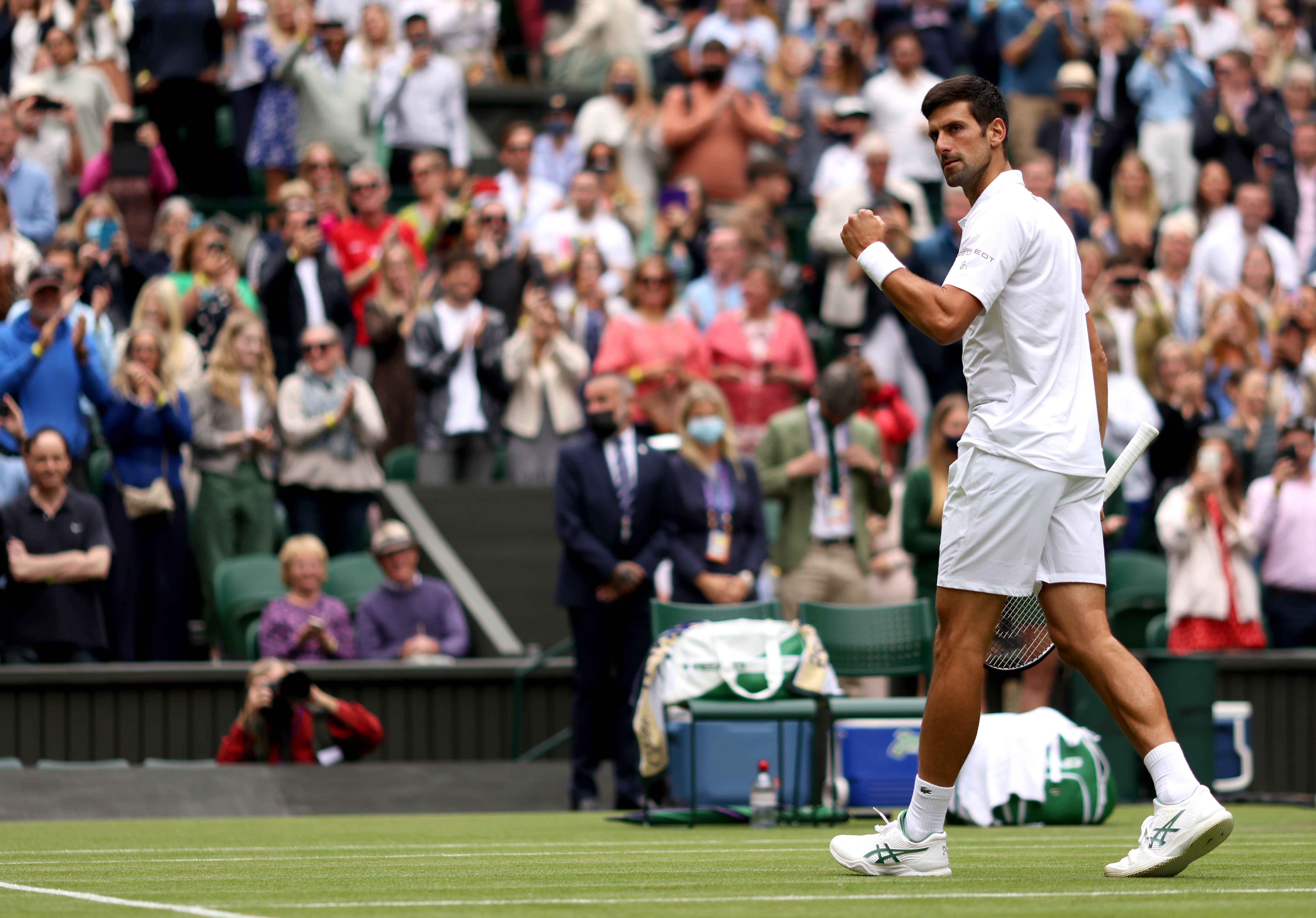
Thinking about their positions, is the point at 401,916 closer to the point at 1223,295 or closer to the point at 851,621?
the point at 851,621

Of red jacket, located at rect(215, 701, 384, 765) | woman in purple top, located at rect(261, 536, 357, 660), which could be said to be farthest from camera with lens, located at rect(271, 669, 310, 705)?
woman in purple top, located at rect(261, 536, 357, 660)

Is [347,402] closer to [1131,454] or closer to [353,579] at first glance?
[353,579]

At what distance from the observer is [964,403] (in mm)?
12523

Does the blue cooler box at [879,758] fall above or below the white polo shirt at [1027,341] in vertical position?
below

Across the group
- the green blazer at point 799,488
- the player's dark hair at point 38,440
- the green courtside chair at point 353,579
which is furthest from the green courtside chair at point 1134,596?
the player's dark hair at point 38,440

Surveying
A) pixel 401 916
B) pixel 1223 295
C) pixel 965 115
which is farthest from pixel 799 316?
pixel 401 916

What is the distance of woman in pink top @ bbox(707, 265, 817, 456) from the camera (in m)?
14.5

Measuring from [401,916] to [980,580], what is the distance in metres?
1.85

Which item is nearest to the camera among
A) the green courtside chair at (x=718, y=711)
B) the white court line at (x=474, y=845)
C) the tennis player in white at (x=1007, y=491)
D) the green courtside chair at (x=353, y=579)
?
the tennis player in white at (x=1007, y=491)

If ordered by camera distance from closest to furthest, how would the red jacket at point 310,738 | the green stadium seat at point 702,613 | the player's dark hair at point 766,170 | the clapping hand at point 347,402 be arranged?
the green stadium seat at point 702,613, the red jacket at point 310,738, the clapping hand at point 347,402, the player's dark hair at point 766,170

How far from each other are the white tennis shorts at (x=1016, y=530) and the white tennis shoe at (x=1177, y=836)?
65 cm

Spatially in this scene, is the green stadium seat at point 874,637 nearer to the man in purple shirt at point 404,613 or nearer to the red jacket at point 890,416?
the man in purple shirt at point 404,613

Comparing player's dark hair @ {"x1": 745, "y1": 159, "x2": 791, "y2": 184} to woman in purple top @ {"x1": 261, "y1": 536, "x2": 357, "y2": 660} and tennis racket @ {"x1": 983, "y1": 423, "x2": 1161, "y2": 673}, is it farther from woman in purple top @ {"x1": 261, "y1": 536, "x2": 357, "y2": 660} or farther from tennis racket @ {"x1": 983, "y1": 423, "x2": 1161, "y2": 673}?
tennis racket @ {"x1": 983, "y1": 423, "x2": 1161, "y2": 673}

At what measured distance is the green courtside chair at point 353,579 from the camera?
13.0 metres
